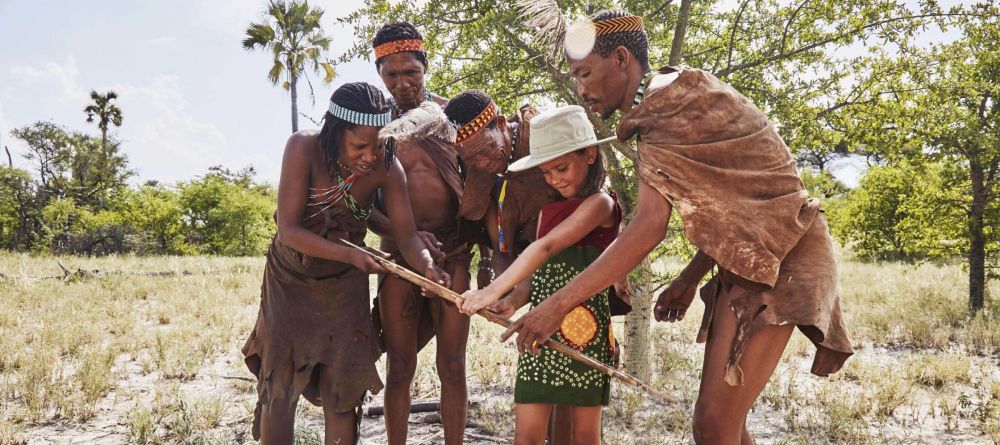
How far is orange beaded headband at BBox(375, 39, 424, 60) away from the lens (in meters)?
3.75

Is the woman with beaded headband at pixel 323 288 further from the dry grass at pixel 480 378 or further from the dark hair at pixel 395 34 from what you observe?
the dry grass at pixel 480 378

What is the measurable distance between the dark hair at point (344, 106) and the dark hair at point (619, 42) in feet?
3.32

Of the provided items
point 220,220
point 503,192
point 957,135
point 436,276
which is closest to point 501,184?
point 503,192

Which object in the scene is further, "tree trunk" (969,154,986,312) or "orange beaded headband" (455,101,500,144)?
"tree trunk" (969,154,986,312)

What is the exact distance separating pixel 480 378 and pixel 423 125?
3.23 metres

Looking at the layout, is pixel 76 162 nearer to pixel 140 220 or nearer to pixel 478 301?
pixel 140 220

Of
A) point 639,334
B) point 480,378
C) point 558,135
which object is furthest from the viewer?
point 480,378

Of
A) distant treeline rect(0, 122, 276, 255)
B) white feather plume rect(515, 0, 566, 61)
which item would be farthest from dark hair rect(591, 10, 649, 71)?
distant treeline rect(0, 122, 276, 255)

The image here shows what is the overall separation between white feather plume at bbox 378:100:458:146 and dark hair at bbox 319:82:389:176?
0.72 ft

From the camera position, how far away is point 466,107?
3254 mm

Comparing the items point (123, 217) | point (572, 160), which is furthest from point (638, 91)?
point (123, 217)

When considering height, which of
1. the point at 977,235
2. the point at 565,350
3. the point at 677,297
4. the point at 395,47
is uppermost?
the point at 977,235

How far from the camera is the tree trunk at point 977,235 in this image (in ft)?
30.5

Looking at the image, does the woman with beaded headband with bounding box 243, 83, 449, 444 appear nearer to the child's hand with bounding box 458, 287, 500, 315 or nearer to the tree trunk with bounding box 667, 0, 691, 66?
the child's hand with bounding box 458, 287, 500, 315
